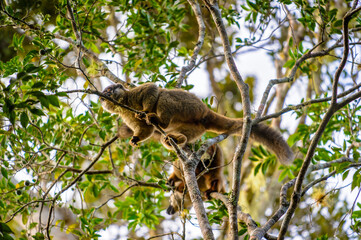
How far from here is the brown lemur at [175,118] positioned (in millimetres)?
4965

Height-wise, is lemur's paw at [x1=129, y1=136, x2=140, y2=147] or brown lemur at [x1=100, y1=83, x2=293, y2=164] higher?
brown lemur at [x1=100, y1=83, x2=293, y2=164]

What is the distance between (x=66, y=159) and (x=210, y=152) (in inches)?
90.4

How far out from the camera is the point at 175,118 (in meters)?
5.21

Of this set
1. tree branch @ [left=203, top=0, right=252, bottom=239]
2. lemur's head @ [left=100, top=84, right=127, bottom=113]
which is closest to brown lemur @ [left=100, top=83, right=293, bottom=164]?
lemur's head @ [left=100, top=84, right=127, bottom=113]

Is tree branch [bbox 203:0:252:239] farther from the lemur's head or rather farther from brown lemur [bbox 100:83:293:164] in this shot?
the lemur's head

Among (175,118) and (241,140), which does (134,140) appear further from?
(241,140)

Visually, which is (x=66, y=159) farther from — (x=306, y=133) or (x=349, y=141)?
(x=349, y=141)

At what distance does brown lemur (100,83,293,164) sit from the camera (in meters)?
4.96

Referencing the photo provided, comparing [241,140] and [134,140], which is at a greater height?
[134,140]

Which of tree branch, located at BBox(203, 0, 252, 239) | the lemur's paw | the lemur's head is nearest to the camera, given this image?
tree branch, located at BBox(203, 0, 252, 239)

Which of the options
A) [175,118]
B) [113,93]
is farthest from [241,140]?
[113,93]

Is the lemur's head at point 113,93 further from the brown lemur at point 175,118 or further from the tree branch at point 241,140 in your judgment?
the tree branch at point 241,140

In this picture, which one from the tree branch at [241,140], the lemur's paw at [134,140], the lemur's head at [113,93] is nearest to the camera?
the tree branch at [241,140]

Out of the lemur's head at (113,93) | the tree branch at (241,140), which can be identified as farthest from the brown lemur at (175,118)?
the tree branch at (241,140)
